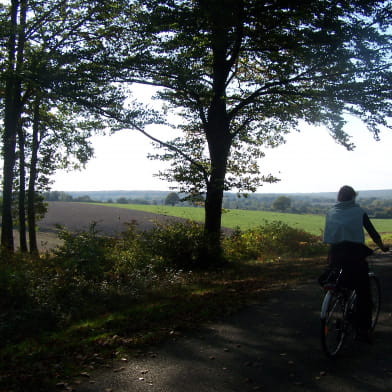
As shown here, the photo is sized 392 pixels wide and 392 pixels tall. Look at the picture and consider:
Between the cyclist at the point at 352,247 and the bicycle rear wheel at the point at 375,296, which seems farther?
Result: the bicycle rear wheel at the point at 375,296

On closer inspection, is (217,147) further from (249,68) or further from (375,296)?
(375,296)

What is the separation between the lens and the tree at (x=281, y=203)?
125ft

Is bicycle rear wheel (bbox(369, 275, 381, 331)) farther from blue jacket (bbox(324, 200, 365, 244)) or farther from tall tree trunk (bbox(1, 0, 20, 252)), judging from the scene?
tall tree trunk (bbox(1, 0, 20, 252))

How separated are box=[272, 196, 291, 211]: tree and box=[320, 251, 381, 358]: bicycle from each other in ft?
107

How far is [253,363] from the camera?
189 inches

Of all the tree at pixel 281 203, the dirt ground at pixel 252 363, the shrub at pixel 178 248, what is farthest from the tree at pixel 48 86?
the tree at pixel 281 203

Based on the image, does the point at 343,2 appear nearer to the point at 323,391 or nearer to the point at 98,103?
the point at 98,103

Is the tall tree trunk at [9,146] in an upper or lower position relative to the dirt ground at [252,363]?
upper

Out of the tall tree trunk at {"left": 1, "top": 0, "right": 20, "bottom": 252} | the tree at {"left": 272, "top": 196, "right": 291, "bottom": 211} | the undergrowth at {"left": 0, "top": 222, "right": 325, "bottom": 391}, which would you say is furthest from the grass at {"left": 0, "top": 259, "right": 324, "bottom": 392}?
the tree at {"left": 272, "top": 196, "right": 291, "bottom": 211}

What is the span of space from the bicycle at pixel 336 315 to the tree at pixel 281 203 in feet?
107

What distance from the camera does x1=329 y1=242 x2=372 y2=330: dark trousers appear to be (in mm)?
5191

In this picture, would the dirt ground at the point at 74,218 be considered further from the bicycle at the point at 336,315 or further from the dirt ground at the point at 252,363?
the bicycle at the point at 336,315

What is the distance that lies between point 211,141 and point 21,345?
10.4 m

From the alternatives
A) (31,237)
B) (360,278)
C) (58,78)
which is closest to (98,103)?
(58,78)
